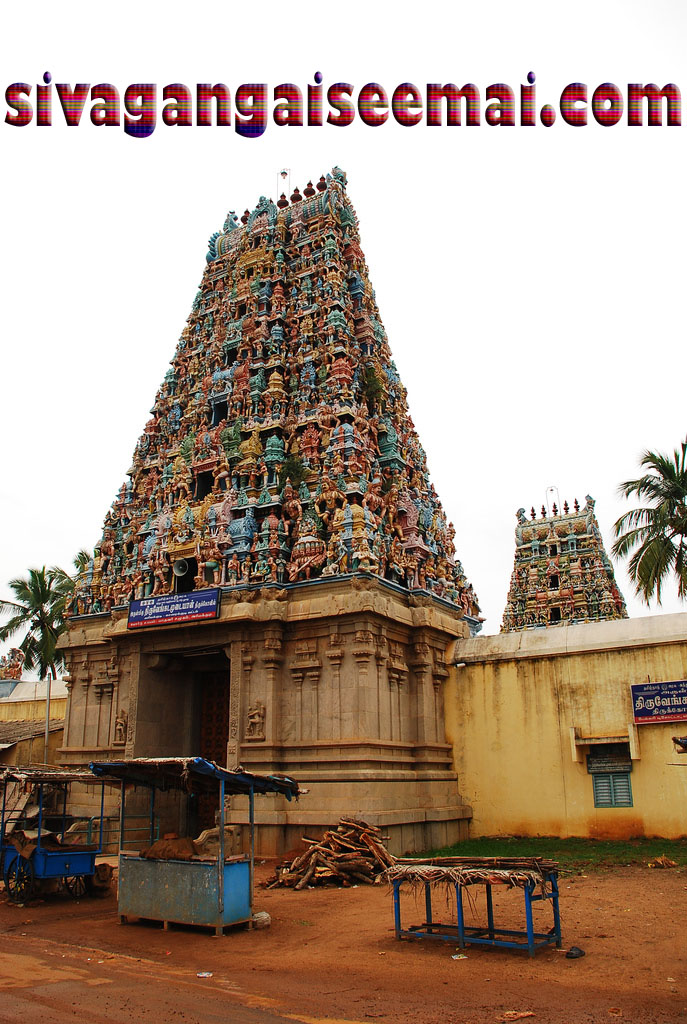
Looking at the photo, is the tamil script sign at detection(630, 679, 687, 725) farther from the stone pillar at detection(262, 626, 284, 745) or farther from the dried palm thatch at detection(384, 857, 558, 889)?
the dried palm thatch at detection(384, 857, 558, 889)

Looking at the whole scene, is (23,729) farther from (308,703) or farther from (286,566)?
(308,703)

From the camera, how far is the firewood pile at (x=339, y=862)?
55.7 feet

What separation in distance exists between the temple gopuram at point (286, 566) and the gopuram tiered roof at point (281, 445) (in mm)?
80

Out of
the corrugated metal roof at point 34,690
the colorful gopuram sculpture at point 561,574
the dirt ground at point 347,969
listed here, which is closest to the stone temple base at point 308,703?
the dirt ground at point 347,969

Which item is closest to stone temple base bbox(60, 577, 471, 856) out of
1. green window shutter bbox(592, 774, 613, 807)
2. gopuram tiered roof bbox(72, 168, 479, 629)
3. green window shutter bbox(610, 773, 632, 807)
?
gopuram tiered roof bbox(72, 168, 479, 629)

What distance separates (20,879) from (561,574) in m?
35.2

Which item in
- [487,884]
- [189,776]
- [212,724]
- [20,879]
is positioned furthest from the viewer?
[212,724]

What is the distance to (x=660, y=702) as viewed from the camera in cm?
2089

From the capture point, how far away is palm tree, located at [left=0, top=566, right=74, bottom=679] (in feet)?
122

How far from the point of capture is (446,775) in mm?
22766

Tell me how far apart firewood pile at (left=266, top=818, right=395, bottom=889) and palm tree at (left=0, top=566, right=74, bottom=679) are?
2281cm

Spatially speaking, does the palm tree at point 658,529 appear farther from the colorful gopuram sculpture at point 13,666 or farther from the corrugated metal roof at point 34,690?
the colorful gopuram sculpture at point 13,666

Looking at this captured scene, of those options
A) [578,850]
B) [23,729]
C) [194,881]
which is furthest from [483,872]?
[23,729]

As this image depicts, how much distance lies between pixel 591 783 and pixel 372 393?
13.8 metres
